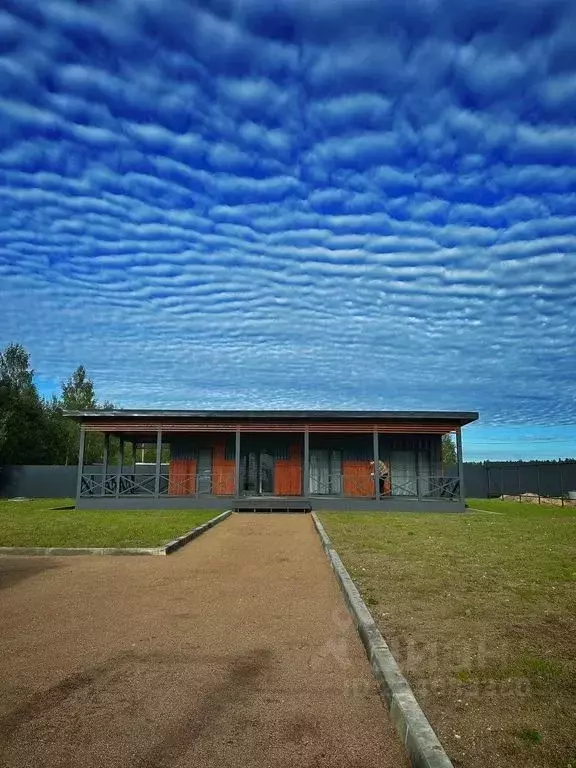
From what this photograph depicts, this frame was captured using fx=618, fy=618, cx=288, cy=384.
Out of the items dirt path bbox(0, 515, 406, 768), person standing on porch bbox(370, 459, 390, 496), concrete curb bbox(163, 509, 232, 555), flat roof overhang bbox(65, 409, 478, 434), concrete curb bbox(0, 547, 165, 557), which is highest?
flat roof overhang bbox(65, 409, 478, 434)

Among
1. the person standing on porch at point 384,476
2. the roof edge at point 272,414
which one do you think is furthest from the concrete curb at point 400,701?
the person standing on porch at point 384,476

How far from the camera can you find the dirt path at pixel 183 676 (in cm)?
337

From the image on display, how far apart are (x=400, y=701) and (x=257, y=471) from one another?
2244 centimetres

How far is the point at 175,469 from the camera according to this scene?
25.9 metres

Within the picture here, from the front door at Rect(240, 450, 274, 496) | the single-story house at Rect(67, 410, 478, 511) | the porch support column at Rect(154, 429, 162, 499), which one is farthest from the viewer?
the front door at Rect(240, 450, 274, 496)

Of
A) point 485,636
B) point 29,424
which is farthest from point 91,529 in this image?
point 29,424

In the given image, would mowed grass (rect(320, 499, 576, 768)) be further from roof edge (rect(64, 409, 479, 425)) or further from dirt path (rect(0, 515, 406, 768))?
roof edge (rect(64, 409, 479, 425))

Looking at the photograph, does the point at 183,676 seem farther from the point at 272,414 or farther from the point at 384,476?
the point at 384,476

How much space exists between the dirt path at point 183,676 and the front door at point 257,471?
17.5 metres

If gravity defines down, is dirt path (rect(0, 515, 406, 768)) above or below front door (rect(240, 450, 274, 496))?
below

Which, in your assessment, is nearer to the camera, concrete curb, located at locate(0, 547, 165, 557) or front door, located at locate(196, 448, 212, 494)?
concrete curb, located at locate(0, 547, 165, 557)

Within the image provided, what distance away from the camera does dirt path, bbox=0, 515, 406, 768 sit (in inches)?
133

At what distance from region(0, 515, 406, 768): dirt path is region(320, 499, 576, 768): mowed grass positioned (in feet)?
1.29

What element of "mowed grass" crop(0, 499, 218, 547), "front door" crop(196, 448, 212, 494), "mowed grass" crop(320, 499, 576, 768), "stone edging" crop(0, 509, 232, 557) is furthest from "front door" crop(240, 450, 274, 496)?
"stone edging" crop(0, 509, 232, 557)
